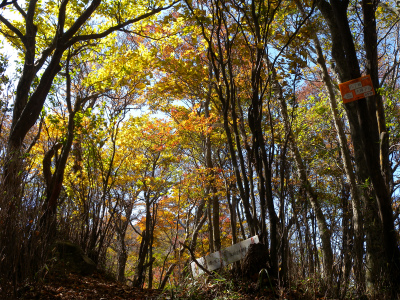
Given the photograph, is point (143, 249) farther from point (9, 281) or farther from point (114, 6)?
point (114, 6)

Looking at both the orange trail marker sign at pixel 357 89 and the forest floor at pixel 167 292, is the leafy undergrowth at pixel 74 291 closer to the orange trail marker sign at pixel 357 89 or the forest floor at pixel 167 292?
the forest floor at pixel 167 292

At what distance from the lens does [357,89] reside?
2146mm

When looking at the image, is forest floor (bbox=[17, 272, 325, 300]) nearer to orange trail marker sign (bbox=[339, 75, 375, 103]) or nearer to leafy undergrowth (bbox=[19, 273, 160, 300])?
leafy undergrowth (bbox=[19, 273, 160, 300])

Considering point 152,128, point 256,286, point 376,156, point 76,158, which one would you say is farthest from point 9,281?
point 152,128

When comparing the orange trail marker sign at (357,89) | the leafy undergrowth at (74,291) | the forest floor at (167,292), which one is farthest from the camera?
the leafy undergrowth at (74,291)

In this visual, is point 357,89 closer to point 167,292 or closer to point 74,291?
point 167,292

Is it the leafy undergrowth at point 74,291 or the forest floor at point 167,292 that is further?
the leafy undergrowth at point 74,291

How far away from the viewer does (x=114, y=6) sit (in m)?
5.61

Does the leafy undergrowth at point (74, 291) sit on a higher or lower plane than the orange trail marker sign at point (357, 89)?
lower

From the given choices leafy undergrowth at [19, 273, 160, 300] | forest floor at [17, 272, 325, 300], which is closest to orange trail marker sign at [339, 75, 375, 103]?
forest floor at [17, 272, 325, 300]

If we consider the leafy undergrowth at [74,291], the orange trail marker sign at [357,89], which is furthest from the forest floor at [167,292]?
the orange trail marker sign at [357,89]

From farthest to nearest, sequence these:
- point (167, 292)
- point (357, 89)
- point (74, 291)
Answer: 1. point (74, 291)
2. point (167, 292)
3. point (357, 89)

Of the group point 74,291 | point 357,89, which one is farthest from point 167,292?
point 357,89

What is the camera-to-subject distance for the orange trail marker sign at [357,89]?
6.93 feet
